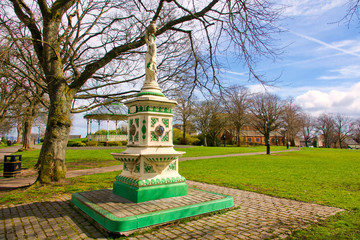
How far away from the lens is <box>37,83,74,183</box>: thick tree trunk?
820 centimetres

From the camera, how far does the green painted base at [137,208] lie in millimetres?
3803

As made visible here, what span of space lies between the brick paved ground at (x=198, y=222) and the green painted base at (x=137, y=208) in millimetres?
172

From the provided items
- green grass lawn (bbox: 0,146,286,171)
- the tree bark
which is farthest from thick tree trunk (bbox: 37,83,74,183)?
the tree bark

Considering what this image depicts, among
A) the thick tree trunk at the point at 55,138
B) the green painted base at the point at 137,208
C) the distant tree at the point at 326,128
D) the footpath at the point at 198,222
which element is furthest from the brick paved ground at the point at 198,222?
the distant tree at the point at 326,128

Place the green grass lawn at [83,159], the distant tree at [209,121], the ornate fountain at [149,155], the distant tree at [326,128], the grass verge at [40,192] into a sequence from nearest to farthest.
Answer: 1. the ornate fountain at [149,155]
2. the grass verge at [40,192]
3. the green grass lawn at [83,159]
4. the distant tree at [209,121]
5. the distant tree at [326,128]

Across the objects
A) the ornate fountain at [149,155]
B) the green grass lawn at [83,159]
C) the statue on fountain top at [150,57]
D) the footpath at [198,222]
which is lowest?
the footpath at [198,222]

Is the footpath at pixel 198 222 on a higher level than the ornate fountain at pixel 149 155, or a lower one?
lower

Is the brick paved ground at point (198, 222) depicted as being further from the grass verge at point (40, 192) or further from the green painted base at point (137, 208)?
the grass verge at point (40, 192)

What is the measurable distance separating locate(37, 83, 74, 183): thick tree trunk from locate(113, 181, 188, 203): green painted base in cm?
387

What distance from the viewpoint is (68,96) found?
905cm

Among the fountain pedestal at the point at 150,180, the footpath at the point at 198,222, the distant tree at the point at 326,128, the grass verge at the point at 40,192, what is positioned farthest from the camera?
the distant tree at the point at 326,128

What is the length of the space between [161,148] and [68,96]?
18.1 ft

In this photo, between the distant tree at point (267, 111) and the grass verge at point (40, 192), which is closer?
the grass verge at point (40, 192)

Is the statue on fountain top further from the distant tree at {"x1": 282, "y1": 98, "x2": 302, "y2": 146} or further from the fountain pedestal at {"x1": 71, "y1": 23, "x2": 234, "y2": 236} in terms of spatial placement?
the distant tree at {"x1": 282, "y1": 98, "x2": 302, "y2": 146}
